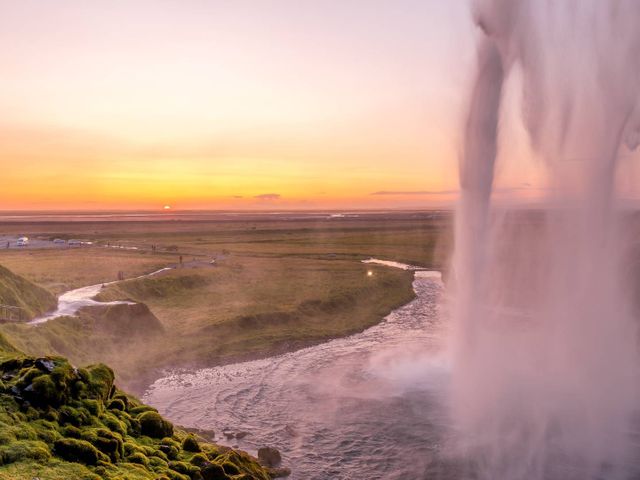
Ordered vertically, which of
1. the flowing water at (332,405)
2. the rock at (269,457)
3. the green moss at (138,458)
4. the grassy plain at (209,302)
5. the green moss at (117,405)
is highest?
the green moss at (117,405)

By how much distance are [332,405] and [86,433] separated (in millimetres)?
15861

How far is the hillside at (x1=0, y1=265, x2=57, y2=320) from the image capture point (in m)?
32.1

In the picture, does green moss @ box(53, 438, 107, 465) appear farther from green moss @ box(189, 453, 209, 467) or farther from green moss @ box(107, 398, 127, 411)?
green moss @ box(107, 398, 127, 411)

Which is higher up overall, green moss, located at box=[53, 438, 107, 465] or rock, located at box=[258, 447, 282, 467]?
green moss, located at box=[53, 438, 107, 465]

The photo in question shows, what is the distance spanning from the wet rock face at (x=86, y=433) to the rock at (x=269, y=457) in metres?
3.25

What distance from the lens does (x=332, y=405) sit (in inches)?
1037

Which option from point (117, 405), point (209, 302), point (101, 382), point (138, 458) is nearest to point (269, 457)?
point (117, 405)

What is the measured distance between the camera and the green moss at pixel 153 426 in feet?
51.2

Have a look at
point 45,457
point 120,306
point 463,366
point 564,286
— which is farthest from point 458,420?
point 120,306

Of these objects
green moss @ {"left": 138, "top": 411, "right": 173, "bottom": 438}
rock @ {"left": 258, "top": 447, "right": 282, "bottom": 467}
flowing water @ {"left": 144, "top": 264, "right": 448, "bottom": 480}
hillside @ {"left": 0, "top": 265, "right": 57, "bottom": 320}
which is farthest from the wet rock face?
hillside @ {"left": 0, "top": 265, "right": 57, "bottom": 320}

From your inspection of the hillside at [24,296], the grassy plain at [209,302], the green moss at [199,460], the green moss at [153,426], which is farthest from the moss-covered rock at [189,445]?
the hillside at [24,296]

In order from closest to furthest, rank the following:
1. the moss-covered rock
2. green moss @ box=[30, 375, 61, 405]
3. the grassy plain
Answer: green moss @ box=[30, 375, 61, 405]
the moss-covered rock
the grassy plain

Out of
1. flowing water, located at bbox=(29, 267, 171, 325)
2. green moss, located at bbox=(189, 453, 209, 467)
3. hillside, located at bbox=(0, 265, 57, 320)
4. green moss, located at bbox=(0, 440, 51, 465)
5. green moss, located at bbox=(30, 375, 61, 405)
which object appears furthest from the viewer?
flowing water, located at bbox=(29, 267, 171, 325)

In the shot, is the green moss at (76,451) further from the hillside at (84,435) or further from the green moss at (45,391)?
the green moss at (45,391)
